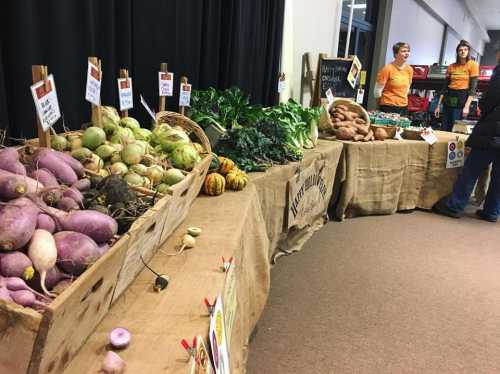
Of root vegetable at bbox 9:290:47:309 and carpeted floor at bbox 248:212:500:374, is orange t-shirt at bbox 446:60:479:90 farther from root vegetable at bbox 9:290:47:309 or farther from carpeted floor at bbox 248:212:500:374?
root vegetable at bbox 9:290:47:309

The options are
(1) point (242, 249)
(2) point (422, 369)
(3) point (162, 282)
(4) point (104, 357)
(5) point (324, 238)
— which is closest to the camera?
(4) point (104, 357)

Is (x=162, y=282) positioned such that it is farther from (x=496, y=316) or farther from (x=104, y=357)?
(x=496, y=316)

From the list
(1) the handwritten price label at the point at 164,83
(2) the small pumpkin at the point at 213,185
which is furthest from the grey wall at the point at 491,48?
(2) the small pumpkin at the point at 213,185

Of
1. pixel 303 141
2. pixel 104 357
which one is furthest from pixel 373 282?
pixel 104 357

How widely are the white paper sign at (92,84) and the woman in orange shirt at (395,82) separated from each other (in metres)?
3.94

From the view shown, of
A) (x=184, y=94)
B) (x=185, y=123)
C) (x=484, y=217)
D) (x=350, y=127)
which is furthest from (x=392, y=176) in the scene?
(x=185, y=123)

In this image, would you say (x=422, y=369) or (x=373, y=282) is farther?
(x=373, y=282)

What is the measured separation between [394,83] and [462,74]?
1319 mm

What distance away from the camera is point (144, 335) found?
2.76ft

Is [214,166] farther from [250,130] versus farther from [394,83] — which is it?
[394,83]

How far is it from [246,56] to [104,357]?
3.13 m

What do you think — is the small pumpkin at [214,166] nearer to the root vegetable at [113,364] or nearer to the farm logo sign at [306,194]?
the farm logo sign at [306,194]

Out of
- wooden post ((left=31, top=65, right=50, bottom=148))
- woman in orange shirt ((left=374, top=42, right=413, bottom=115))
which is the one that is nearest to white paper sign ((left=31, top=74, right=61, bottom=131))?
wooden post ((left=31, top=65, right=50, bottom=148))

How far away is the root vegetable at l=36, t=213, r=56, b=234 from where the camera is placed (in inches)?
31.2
